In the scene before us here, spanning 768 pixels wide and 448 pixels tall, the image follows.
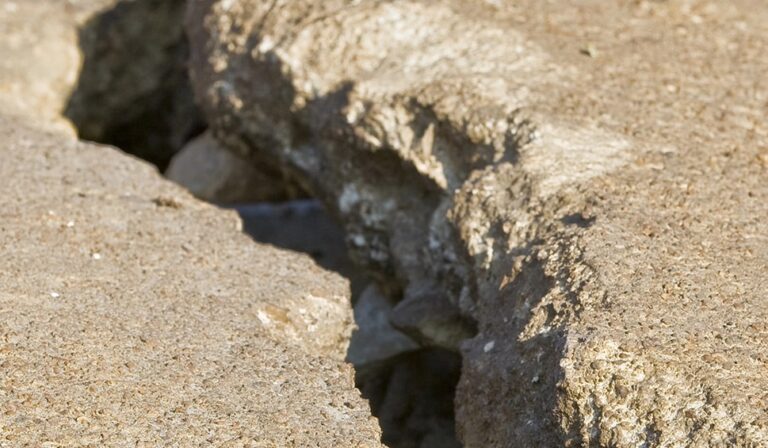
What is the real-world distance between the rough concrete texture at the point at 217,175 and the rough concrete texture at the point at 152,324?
3.15 feet

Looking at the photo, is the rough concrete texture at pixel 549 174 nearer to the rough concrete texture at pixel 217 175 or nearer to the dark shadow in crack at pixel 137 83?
the rough concrete texture at pixel 217 175

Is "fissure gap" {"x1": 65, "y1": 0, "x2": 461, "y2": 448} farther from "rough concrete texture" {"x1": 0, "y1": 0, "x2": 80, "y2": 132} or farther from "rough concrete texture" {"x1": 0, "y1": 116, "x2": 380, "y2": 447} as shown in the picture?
"rough concrete texture" {"x1": 0, "y1": 116, "x2": 380, "y2": 447}

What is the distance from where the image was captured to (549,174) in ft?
7.25

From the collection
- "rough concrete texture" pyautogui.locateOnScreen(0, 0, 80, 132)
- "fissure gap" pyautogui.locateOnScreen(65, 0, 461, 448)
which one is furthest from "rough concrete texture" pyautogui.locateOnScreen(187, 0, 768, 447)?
"rough concrete texture" pyautogui.locateOnScreen(0, 0, 80, 132)

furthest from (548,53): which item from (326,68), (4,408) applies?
(4,408)

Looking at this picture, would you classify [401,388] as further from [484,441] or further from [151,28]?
[151,28]

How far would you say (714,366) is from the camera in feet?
5.72

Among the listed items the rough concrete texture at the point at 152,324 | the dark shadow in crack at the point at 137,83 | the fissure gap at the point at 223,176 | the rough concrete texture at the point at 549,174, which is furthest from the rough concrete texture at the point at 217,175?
the rough concrete texture at the point at 152,324

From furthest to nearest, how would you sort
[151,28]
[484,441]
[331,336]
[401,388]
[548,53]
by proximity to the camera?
[151,28]
[401,388]
[548,53]
[331,336]
[484,441]

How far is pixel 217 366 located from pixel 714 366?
0.70 metres

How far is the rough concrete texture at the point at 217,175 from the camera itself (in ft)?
11.4

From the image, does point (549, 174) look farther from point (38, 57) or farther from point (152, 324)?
point (38, 57)

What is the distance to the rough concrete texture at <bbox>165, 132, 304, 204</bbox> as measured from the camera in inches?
137

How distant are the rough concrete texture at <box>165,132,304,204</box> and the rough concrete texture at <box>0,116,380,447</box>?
37.8 inches
